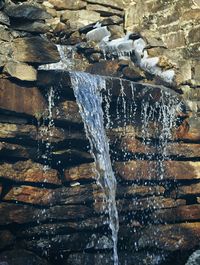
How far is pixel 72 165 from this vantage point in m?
4.35

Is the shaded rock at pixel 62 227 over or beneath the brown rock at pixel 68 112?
beneath

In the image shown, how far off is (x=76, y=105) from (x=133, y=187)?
1.16 meters

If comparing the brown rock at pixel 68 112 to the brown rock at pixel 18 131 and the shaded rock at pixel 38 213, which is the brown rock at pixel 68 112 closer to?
the brown rock at pixel 18 131

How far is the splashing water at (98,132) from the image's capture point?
427 cm

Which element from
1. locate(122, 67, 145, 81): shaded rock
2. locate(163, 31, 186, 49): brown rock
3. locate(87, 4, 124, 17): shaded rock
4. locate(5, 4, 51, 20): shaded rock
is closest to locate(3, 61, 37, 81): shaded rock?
locate(5, 4, 51, 20): shaded rock

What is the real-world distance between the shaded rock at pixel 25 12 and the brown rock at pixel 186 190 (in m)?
2.55

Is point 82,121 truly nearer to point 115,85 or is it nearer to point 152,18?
point 115,85

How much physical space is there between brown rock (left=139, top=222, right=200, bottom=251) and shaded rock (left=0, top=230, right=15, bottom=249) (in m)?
1.49

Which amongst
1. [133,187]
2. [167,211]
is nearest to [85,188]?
[133,187]

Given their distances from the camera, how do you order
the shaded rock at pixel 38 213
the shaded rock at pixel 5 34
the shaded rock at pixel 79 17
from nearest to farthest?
1. the shaded rock at pixel 38 213
2. the shaded rock at pixel 5 34
3. the shaded rock at pixel 79 17

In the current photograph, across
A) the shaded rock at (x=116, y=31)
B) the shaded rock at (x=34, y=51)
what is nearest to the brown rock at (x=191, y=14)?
the shaded rock at (x=116, y=31)

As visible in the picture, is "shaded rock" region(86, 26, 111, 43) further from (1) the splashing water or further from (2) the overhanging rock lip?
(1) the splashing water

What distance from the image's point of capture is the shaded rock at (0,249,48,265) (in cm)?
372

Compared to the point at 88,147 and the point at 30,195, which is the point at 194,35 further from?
the point at 30,195
